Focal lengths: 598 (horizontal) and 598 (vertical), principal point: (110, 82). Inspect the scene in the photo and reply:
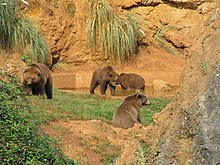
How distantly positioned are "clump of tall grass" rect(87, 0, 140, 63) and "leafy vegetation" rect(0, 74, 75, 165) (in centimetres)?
1882

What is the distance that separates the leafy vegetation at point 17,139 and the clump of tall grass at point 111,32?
18.8m

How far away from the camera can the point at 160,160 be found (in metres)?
5.74

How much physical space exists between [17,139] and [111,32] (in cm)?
1963

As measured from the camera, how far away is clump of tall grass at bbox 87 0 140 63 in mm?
26422

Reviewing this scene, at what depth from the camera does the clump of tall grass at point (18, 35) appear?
23.4 meters

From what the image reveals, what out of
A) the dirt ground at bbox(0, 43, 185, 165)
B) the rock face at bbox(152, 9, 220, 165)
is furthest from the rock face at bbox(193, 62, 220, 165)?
the dirt ground at bbox(0, 43, 185, 165)

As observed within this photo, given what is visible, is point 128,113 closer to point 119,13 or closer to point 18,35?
point 18,35

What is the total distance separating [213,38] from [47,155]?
8.41 ft

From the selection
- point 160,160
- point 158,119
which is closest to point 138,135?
point 158,119

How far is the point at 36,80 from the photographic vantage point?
16.7 m

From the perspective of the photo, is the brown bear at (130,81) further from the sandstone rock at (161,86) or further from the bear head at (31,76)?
the bear head at (31,76)

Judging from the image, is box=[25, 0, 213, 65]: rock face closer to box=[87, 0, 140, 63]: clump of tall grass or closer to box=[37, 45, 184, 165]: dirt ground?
box=[87, 0, 140, 63]: clump of tall grass

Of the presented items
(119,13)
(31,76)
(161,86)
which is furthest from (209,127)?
(119,13)

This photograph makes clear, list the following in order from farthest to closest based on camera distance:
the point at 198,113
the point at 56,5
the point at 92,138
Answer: the point at 56,5, the point at 92,138, the point at 198,113
